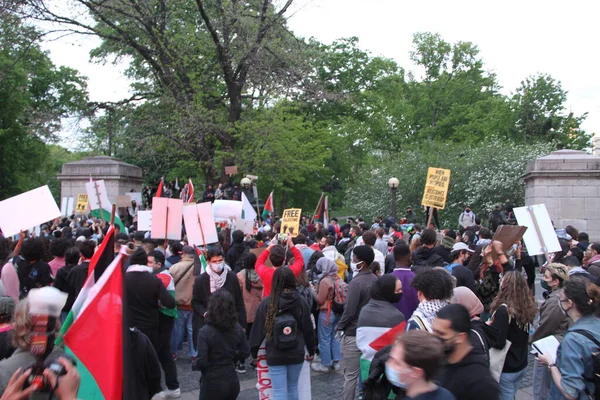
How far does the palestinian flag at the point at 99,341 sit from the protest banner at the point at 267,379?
2.17 metres

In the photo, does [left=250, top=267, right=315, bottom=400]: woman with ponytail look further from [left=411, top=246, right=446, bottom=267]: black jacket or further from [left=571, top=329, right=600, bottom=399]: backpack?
[left=411, top=246, right=446, bottom=267]: black jacket

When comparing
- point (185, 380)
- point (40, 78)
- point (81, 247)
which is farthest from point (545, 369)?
point (40, 78)

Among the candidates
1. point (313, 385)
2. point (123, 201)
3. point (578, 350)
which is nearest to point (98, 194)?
point (123, 201)

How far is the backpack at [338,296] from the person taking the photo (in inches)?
283

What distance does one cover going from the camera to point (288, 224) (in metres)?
12.3

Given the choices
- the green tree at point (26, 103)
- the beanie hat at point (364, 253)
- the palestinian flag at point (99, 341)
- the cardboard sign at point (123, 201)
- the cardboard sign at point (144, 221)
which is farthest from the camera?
the green tree at point (26, 103)

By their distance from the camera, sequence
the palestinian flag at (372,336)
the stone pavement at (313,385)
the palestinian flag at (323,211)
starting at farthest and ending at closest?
the palestinian flag at (323,211)
the stone pavement at (313,385)
the palestinian flag at (372,336)

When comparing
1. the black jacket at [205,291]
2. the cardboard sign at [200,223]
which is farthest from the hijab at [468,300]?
the cardboard sign at [200,223]

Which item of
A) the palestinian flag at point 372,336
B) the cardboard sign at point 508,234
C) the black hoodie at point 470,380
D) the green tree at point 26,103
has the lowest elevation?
the palestinian flag at point 372,336

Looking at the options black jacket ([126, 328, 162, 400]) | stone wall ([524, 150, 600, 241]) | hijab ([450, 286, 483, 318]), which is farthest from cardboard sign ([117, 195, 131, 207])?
hijab ([450, 286, 483, 318])

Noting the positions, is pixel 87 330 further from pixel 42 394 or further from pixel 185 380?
pixel 185 380

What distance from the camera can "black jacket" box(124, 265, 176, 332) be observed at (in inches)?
243

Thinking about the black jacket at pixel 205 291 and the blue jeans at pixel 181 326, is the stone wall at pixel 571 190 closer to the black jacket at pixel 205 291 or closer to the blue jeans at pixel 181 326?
the blue jeans at pixel 181 326

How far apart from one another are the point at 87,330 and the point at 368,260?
3.33m
